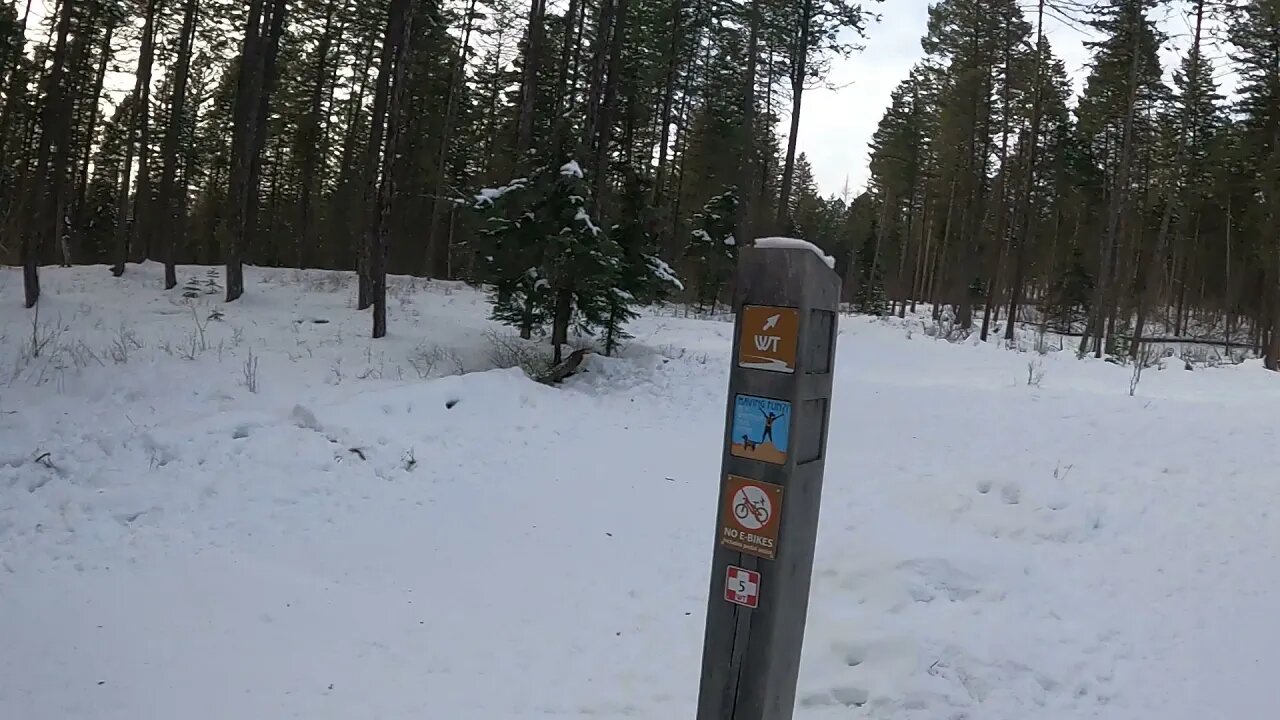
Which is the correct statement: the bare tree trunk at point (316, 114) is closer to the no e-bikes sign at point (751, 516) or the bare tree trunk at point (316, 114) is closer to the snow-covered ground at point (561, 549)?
the snow-covered ground at point (561, 549)

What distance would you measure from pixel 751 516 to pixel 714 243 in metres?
22.9

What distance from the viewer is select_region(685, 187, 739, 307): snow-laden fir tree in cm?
2514

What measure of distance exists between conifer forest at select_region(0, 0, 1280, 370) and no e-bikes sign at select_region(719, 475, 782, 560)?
30.6 feet

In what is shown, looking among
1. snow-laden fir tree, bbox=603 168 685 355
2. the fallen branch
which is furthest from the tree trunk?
the fallen branch

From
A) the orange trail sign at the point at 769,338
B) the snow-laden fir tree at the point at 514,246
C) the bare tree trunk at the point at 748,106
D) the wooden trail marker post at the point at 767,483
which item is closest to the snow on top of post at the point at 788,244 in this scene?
the wooden trail marker post at the point at 767,483

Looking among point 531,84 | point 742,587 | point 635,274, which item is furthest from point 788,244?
point 531,84

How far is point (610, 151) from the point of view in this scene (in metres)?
19.7

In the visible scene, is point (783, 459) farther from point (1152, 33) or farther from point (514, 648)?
point (1152, 33)

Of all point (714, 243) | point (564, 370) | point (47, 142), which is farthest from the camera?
point (714, 243)

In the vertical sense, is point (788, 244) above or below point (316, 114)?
below

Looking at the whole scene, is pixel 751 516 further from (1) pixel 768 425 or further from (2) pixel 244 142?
(2) pixel 244 142

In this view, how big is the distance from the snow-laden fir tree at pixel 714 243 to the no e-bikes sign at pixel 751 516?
2242 cm

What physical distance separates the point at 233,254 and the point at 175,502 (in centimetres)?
1313

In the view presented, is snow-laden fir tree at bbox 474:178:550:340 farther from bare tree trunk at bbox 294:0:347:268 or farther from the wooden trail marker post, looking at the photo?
bare tree trunk at bbox 294:0:347:268
